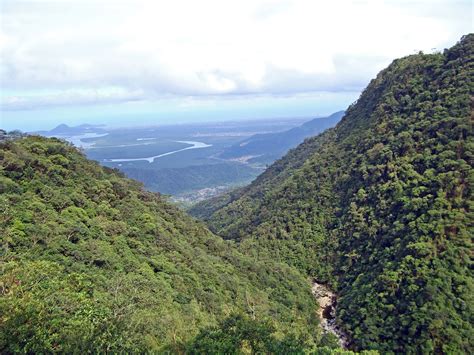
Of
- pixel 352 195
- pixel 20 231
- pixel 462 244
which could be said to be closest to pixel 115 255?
pixel 20 231

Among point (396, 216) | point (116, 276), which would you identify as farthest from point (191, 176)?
point (116, 276)

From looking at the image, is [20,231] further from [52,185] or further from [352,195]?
[352,195]

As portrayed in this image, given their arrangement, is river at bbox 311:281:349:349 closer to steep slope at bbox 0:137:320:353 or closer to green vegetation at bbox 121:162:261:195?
steep slope at bbox 0:137:320:353

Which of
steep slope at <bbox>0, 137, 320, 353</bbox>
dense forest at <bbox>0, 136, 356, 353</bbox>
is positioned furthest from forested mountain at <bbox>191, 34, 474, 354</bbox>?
steep slope at <bbox>0, 137, 320, 353</bbox>

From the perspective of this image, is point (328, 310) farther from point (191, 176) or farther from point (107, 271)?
point (191, 176)

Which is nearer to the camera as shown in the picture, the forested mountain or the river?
the forested mountain
